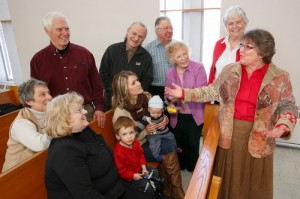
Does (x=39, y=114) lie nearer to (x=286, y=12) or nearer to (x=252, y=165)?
(x=252, y=165)

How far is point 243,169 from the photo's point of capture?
1.85 m

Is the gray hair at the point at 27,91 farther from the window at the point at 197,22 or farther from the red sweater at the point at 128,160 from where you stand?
the window at the point at 197,22

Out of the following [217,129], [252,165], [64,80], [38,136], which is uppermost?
[64,80]

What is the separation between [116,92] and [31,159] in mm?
982

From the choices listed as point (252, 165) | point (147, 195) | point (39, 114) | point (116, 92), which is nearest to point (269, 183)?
point (252, 165)

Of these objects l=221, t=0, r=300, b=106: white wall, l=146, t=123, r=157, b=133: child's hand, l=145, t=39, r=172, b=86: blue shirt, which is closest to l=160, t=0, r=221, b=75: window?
l=221, t=0, r=300, b=106: white wall

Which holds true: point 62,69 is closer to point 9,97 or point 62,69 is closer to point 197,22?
point 9,97

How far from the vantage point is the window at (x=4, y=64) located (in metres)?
5.35

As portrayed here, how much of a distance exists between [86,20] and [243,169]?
135 inches

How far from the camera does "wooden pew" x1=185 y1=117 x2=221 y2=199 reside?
1.11 m

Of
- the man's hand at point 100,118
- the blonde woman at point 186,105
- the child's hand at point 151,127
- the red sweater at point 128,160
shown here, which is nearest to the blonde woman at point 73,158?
the red sweater at point 128,160

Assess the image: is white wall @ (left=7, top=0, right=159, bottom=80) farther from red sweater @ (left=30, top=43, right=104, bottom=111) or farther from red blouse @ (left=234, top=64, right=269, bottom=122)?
red blouse @ (left=234, top=64, right=269, bottom=122)

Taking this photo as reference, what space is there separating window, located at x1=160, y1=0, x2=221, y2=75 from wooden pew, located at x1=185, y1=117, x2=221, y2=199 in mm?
2034

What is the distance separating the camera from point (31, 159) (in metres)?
1.40
